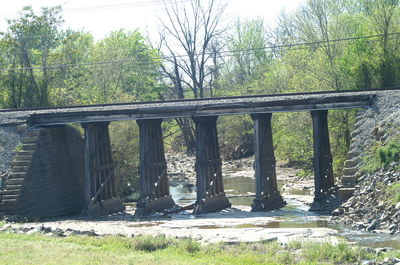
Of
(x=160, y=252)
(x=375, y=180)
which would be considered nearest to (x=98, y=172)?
(x=375, y=180)

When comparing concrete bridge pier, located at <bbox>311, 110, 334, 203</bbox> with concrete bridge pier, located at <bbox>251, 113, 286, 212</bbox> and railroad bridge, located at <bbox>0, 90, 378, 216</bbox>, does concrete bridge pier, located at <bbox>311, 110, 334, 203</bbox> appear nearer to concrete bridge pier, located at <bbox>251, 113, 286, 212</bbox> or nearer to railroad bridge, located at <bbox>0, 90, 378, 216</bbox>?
railroad bridge, located at <bbox>0, 90, 378, 216</bbox>

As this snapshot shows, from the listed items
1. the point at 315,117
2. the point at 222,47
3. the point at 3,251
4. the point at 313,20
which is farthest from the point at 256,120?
the point at 222,47

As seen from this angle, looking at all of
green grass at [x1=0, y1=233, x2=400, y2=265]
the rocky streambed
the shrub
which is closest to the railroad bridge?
the rocky streambed

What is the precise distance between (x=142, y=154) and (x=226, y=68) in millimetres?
34979

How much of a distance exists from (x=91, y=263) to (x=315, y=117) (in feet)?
45.2

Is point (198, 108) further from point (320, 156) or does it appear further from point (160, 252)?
point (160, 252)

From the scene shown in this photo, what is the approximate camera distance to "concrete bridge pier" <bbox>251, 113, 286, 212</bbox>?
27.0 metres

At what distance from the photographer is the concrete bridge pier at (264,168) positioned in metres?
27.0

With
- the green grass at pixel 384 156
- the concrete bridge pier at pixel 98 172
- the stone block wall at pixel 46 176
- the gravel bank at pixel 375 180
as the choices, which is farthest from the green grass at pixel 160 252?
the concrete bridge pier at pixel 98 172

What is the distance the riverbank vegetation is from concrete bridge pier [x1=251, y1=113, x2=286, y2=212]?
689cm

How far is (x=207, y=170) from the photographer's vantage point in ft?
92.3

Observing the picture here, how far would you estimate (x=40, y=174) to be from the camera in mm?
28578

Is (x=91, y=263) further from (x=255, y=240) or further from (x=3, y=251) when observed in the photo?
(x=255, y=240)

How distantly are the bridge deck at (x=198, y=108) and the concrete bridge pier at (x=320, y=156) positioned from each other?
92 cm
